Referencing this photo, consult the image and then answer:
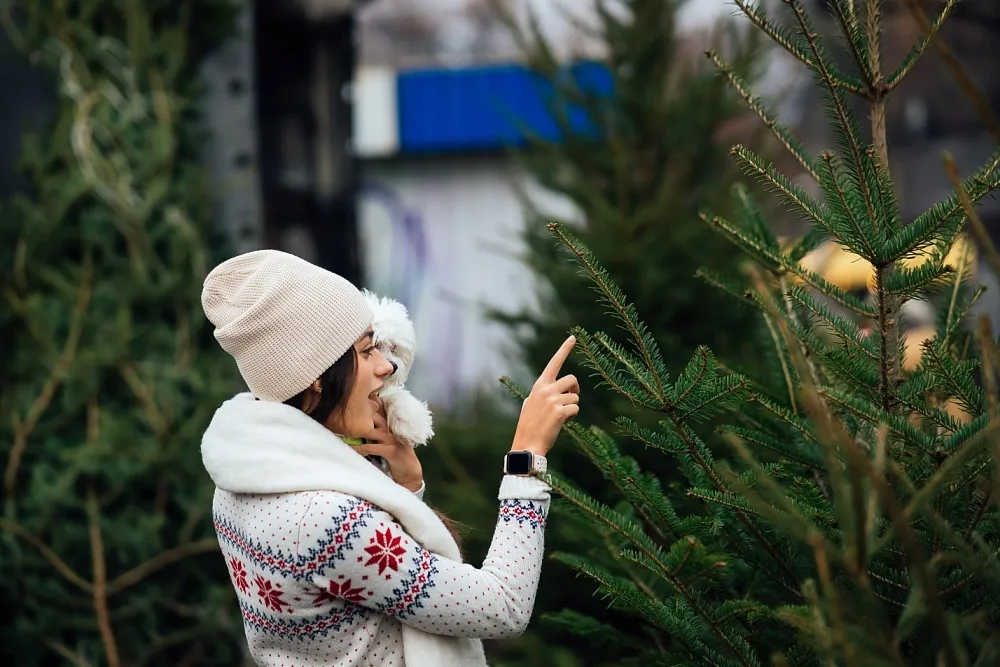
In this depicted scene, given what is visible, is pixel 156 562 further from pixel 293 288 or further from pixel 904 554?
pixel 904 554

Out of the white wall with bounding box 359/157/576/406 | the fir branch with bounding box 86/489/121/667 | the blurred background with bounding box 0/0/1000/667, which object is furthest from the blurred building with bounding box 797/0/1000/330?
the fir branch with bounding box 86/489/121/667

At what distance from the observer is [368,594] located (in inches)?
75.3

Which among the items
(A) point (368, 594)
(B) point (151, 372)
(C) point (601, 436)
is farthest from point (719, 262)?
(A) point (368, 594)

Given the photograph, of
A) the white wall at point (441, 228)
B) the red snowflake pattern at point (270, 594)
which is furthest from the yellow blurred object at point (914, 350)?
the white wall at point (441, 228)

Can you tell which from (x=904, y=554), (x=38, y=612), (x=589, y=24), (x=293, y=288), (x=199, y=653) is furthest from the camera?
(x=589, y=24)

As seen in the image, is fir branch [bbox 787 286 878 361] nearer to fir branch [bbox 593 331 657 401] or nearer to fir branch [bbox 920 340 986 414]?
fir branch [bbox 920 340 986 414]

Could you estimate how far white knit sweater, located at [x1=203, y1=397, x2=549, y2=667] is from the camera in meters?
1.90

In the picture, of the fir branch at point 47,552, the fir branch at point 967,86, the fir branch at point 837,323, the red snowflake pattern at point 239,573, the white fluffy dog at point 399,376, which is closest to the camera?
the fir branch at point 967,86

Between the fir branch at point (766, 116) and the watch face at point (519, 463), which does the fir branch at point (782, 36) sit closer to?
the fir branch at point (766, 116)

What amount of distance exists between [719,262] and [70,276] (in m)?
2.71

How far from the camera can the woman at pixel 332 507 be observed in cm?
191

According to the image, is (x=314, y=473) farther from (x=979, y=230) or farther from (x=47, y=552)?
(x=47, y=552)

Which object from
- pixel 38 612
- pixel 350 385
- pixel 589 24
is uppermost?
pixel 589 24

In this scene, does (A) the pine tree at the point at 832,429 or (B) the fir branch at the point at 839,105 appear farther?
(B) the fir branch at the point at 839,105
